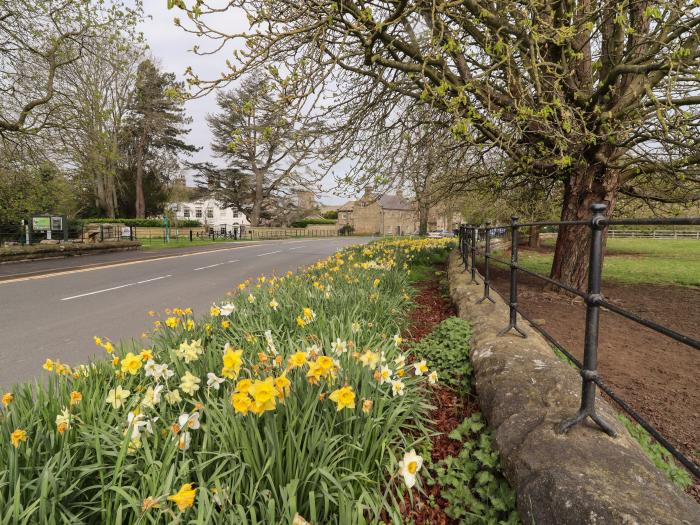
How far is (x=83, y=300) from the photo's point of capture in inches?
303

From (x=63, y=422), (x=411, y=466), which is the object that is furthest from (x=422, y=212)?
(x=63, y=422)

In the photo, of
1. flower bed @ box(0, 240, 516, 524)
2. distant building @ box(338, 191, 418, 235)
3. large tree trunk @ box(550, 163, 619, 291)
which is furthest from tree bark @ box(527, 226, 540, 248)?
distant building @ box(338, 191, 418, 235)

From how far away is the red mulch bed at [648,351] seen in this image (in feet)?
10.5

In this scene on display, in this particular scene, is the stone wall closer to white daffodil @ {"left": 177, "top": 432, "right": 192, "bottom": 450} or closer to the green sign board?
white daffodil @ {"left": 177, "top": 432, "right": 192, "bottom": 450}

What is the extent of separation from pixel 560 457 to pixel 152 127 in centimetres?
4312

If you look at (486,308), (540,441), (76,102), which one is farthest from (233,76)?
(76,102)

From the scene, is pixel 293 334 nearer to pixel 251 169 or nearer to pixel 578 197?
pixel 578 197

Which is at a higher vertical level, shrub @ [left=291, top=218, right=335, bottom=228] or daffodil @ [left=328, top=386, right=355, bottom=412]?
shrub @ [left=291, top=218, right=335, bottom=228]

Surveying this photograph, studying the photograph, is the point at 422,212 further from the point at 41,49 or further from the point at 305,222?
the point at 305,222

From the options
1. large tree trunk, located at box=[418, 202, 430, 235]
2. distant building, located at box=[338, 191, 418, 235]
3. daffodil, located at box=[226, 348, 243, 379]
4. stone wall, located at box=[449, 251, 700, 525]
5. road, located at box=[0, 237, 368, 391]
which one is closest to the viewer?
stone wall, located at box=[449, 251, 700, 525]

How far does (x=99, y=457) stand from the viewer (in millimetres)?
1701

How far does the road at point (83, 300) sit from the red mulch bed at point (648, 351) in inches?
208

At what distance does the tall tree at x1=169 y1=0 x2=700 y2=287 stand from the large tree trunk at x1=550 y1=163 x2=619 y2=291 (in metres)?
0.02

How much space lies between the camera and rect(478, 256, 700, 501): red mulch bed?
10.5 ft
